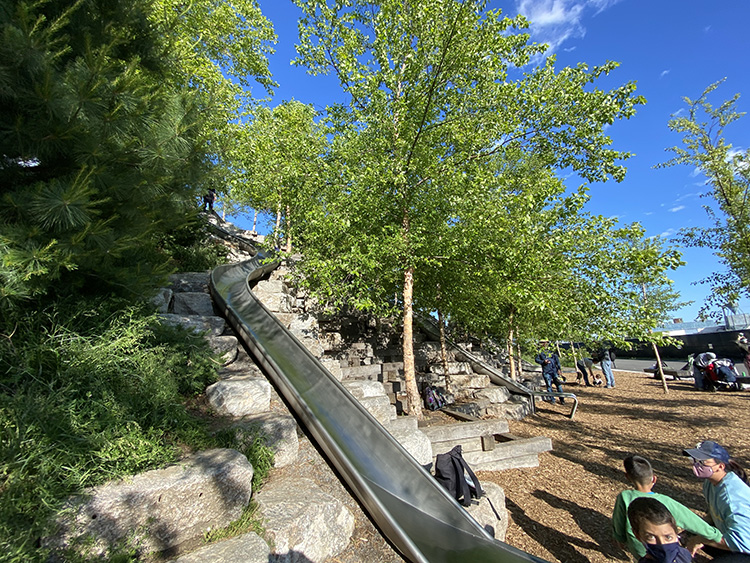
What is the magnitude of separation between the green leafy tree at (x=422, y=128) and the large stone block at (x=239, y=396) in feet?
8.55

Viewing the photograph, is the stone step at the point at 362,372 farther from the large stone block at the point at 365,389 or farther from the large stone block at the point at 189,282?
the large stone block at the point at 189,282

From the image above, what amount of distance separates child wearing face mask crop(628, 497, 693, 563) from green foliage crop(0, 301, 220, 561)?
3.39m

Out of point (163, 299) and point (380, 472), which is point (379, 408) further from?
point (163, 299)

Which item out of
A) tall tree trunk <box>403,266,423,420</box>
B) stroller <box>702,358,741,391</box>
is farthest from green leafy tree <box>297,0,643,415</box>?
stroller <box>702,358,741,391</box>

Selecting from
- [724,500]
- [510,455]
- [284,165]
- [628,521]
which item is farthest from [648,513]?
[284,165]

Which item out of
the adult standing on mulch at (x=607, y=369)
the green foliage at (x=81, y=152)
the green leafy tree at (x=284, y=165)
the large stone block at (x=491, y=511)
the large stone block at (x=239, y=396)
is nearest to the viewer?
the green foliage at (x=81, y=152)

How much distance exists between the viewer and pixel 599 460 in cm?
645

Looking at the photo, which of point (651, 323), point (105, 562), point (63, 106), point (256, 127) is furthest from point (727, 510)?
point (256, 127)

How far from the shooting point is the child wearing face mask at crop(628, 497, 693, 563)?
241cm

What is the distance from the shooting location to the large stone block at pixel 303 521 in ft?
6.16

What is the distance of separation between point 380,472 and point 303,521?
911 mm

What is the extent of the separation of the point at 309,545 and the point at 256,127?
35.2 ft

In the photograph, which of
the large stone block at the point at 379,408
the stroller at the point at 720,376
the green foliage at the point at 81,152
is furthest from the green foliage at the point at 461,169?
the stroller at the point at 720,376

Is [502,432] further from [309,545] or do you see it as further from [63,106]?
[63,106]
